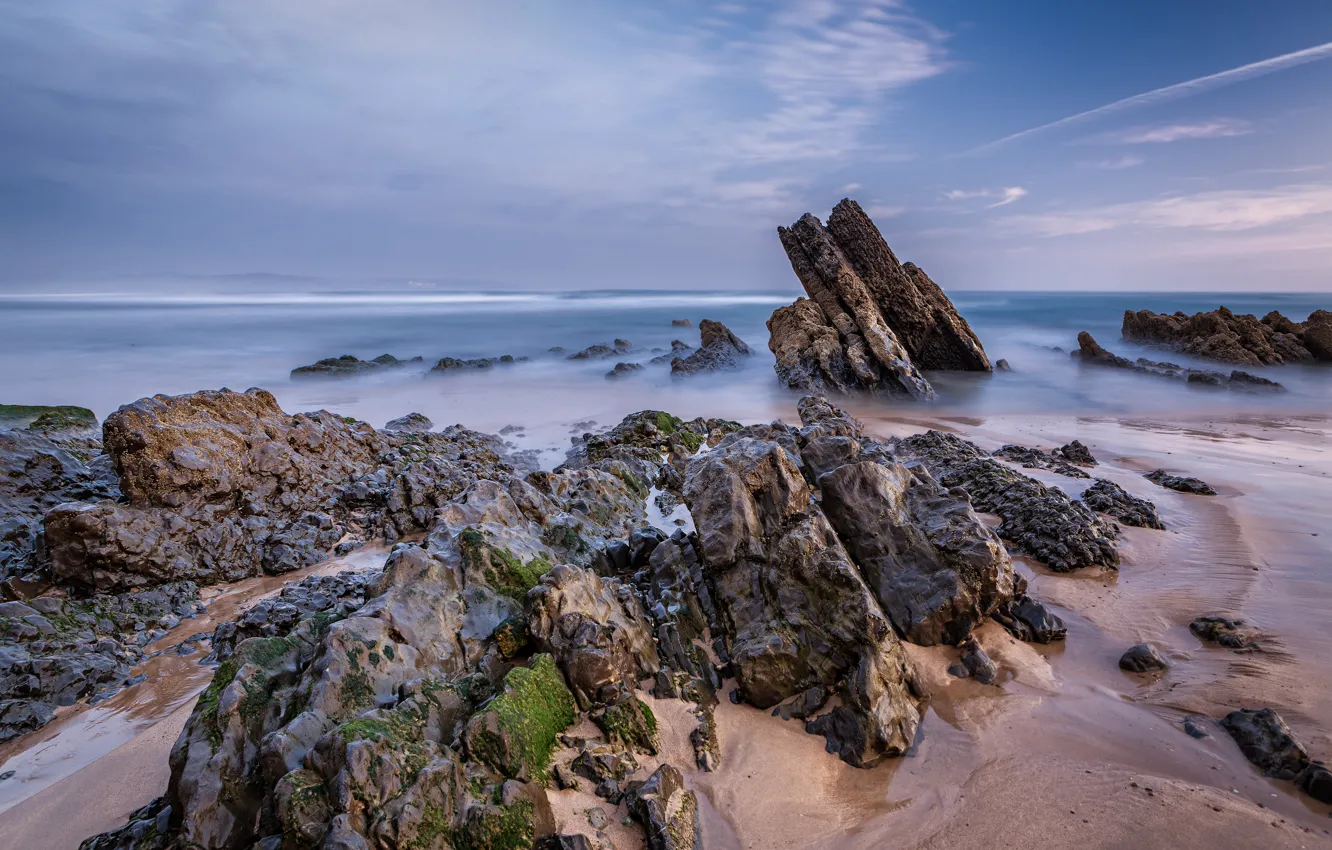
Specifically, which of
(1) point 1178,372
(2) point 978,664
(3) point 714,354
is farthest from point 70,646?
(1) point 1178,372

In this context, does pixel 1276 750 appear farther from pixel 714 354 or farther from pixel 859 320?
pixel 714 354

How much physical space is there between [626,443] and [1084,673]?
23.5 ft

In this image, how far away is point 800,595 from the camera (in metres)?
4.95

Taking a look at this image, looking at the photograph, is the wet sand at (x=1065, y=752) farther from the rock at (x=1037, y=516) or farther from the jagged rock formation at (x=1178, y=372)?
the jagged rock formation at (x=1178, y=372)

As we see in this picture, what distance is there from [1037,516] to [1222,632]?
2.12m

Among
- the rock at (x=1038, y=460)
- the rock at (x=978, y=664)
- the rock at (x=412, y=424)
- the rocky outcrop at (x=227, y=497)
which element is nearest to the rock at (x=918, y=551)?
the rock at (x=978, y=664)

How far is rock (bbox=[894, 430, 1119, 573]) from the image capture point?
6832 millimetres

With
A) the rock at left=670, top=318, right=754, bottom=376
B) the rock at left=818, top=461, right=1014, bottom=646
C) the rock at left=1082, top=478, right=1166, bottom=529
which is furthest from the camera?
the rock at left=670, top=318, right=754, bottom=376

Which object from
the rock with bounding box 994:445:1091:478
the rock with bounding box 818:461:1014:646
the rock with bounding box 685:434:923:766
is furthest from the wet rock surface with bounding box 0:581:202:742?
the rock with bounding box 994:445:1091:478

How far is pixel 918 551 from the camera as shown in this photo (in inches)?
217

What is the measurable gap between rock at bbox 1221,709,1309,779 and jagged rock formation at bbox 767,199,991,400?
15703mm

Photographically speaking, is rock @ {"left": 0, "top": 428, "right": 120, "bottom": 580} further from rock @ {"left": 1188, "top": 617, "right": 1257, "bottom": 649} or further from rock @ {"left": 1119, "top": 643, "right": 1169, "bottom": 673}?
rock @ {"left": 1188, "top": 617, "right": 1257, "bottom": 649}

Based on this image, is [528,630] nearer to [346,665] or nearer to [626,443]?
[346,665]

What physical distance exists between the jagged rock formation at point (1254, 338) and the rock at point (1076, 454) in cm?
2122
